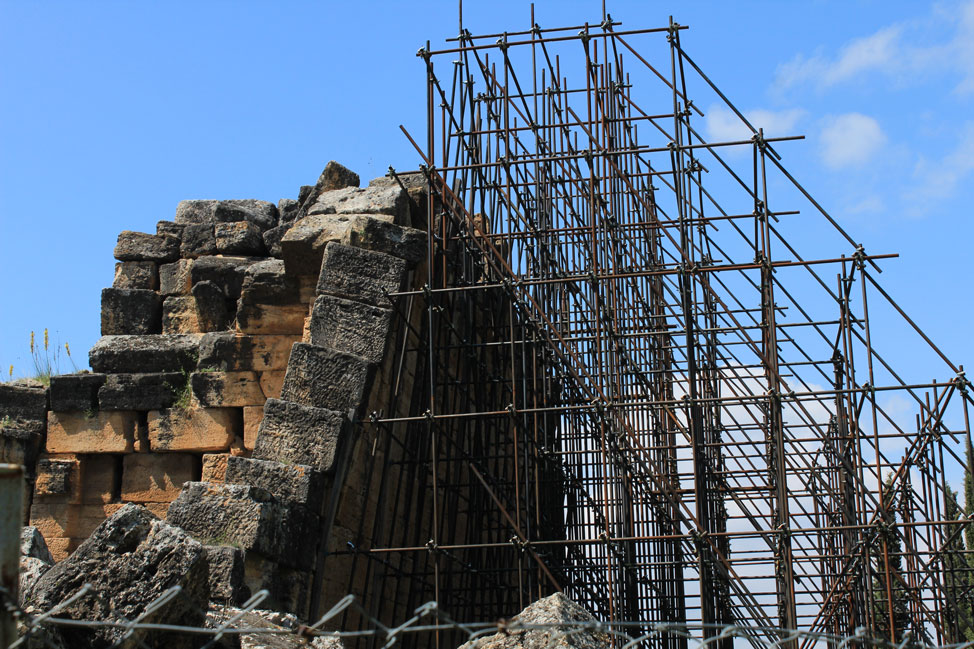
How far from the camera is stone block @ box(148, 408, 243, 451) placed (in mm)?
10297

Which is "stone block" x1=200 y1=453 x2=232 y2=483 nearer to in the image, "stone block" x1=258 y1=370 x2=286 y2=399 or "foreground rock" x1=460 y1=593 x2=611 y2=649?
"stone block" x1=258 y1=370 x2=286 y2=399

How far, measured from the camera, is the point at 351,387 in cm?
926

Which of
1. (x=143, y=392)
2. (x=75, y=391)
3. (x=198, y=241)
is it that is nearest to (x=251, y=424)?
(x=143, y=392)

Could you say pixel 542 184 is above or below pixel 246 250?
above

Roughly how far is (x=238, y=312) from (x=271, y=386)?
27.1 inches

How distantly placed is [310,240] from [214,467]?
1.95m

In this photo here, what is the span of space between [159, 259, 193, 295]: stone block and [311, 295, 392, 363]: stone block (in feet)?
6.47

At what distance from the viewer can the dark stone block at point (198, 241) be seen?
1123 centimetres

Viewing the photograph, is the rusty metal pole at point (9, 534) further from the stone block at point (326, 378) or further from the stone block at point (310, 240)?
the stone block at point (310, 240)

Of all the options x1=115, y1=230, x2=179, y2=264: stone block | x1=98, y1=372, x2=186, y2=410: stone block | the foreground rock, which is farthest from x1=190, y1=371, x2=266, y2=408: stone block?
the foreground rock

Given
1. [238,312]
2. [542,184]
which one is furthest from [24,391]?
[542,184]

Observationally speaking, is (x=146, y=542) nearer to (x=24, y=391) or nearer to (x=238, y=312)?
(x=238, y=312)

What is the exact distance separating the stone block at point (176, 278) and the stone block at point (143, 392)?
0.86m

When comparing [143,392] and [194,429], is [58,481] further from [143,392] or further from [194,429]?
[194,429]
